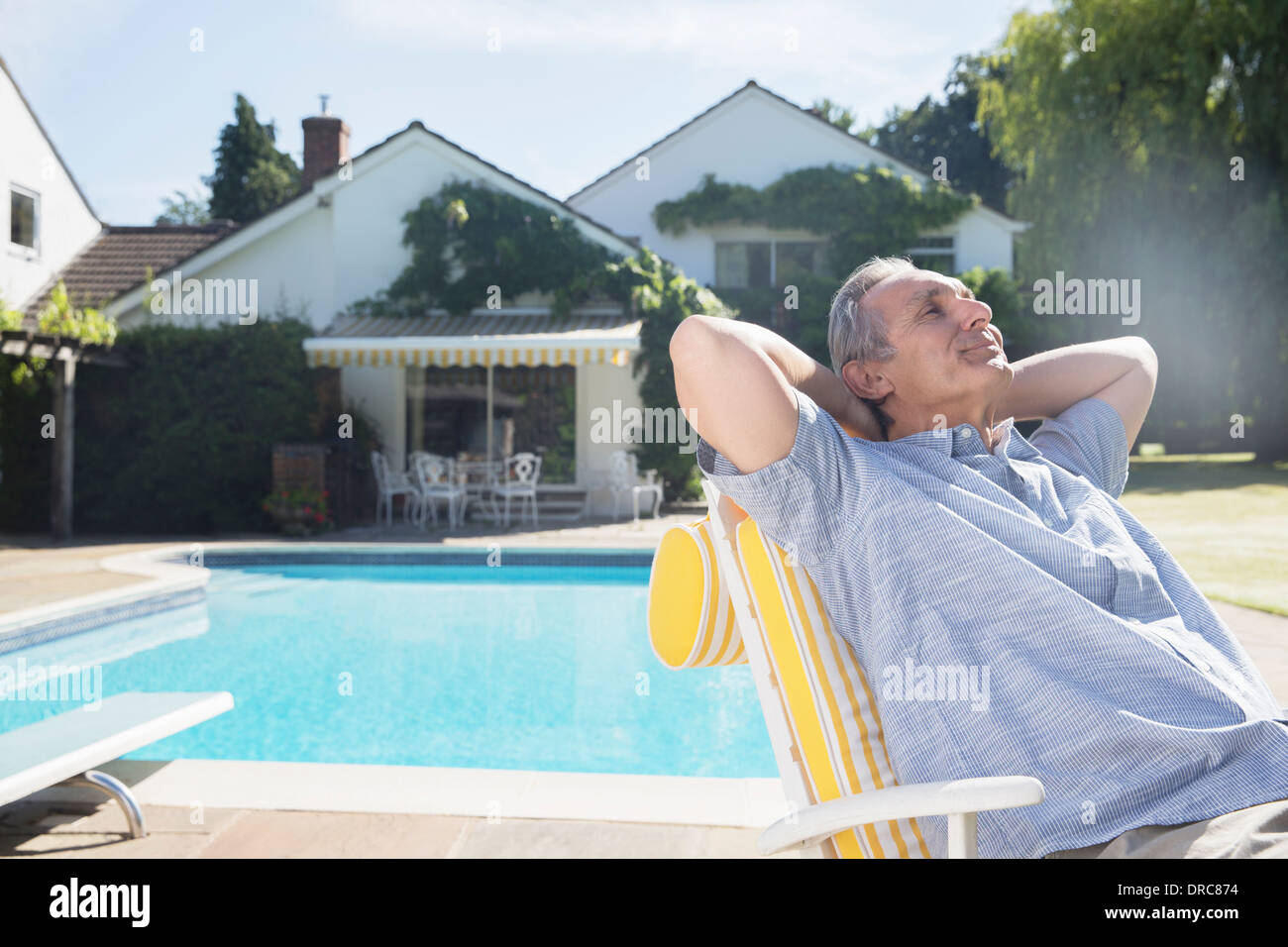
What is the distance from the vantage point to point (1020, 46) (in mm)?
17766

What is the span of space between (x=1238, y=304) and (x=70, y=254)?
72.9 ft

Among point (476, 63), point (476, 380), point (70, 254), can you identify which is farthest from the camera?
point (70, 254)

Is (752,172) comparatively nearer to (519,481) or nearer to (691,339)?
(519,481)

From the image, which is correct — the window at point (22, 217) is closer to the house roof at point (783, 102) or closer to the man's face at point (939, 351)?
the house roof at point (783, 102)

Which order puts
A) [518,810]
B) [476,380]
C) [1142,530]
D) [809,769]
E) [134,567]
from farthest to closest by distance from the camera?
[476,380] < [134,567] < [518,810] < [1142,530] < [809,769]

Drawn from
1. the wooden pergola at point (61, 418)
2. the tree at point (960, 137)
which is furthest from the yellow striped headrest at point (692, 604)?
the tree at point (960, 137)

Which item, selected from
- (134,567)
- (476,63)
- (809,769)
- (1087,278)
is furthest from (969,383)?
(1087,278)

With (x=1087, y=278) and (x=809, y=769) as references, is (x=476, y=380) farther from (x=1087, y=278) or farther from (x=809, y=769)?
(x=809, y=769)

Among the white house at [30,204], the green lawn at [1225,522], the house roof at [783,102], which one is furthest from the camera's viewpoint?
the house roof at [783,102]

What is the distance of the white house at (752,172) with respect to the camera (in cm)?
1756

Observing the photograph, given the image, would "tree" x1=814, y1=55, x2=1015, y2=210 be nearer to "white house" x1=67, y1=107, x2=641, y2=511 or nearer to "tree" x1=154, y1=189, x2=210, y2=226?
"white house" x1=67, y1=107, x2=641, y2=511

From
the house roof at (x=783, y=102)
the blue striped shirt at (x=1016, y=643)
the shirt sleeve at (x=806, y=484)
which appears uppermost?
the house roof at (x=783, y=102)

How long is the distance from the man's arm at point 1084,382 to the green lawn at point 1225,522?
15.7ft
